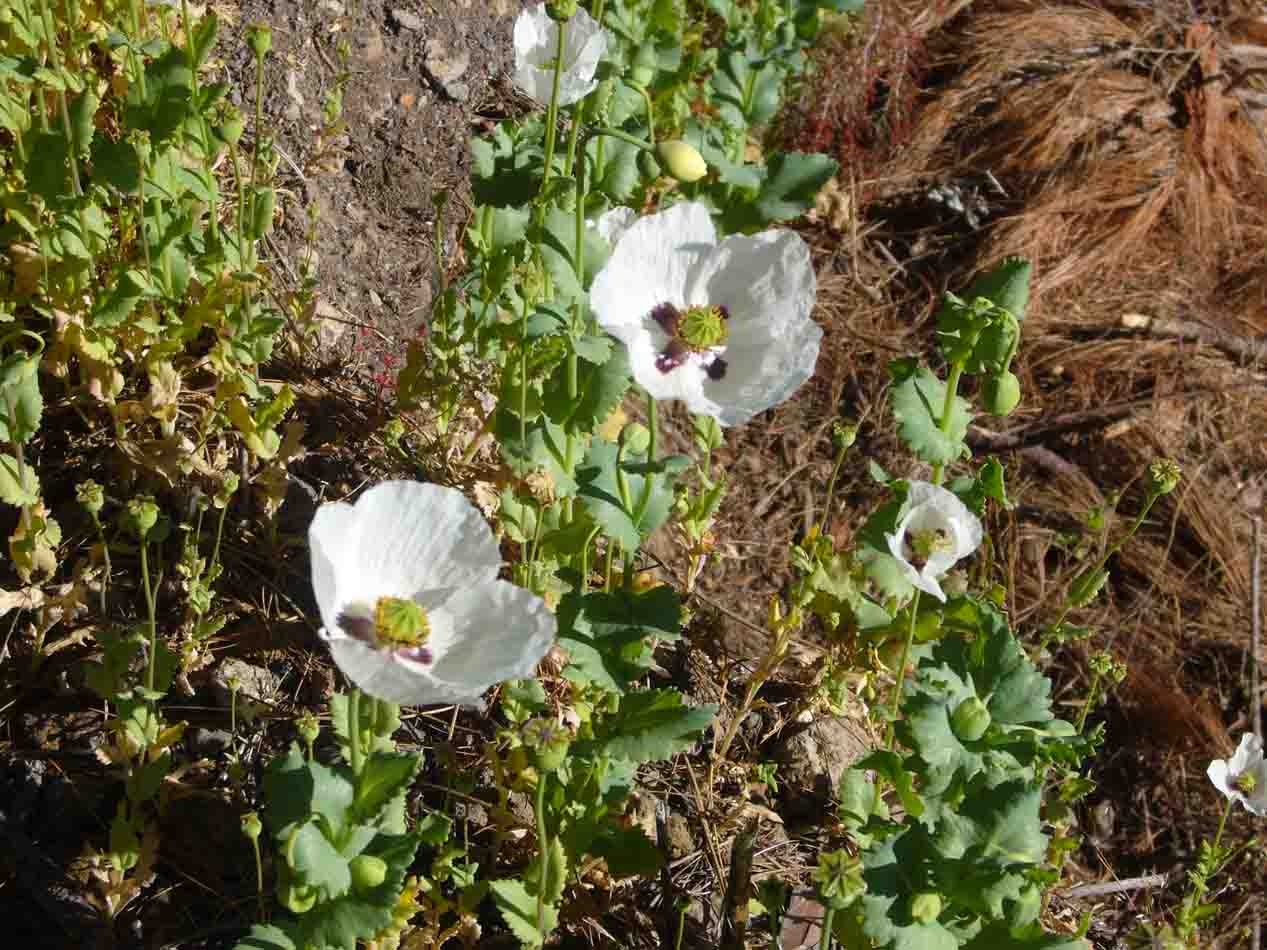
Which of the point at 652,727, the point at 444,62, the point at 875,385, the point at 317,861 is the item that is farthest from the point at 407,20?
the point at 317,861

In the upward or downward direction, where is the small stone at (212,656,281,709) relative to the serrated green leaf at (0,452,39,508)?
downward

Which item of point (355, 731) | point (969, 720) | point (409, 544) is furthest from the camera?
point (969, 720)

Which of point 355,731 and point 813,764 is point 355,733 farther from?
point 813,764

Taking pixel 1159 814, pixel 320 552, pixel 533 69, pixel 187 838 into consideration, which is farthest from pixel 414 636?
pixel 1159 814

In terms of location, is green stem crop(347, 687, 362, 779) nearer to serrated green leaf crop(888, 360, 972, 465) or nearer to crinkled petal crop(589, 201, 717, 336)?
crinkled petal crop(589, 201, 717, 336)

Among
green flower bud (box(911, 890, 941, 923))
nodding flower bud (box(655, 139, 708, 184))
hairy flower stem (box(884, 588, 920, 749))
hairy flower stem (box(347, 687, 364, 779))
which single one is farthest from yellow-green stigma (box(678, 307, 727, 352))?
green flower bud (box(911, 890, 941, 923))

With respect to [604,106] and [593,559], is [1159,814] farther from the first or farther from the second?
[604,106]

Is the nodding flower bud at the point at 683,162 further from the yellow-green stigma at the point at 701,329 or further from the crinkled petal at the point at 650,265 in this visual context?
the yellow-green stigma at the point at 701,329
